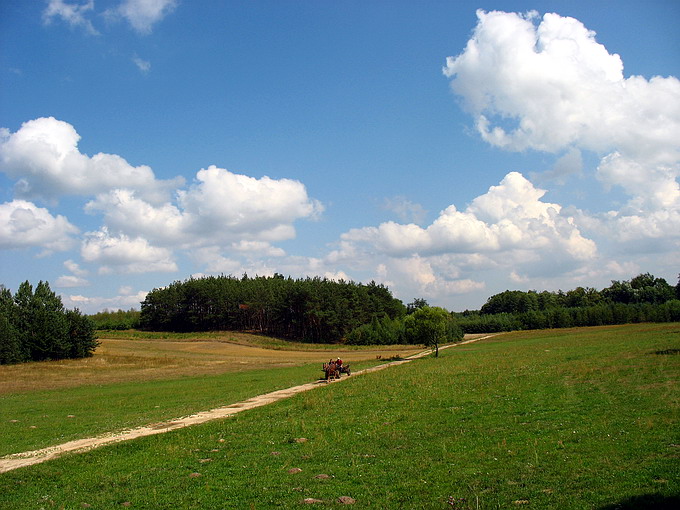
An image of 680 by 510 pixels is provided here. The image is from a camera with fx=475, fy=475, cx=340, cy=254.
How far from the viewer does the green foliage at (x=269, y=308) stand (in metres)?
130

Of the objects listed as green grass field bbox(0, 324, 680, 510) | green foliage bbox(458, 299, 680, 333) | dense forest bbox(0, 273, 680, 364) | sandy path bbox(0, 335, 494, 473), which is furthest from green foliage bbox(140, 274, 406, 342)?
green grass field bbox(0, 324, 680, 510)

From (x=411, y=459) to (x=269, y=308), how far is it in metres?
132

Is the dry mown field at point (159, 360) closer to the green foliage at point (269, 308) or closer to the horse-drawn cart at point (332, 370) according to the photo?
the green foliage at point (269, 308)

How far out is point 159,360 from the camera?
3002 inches

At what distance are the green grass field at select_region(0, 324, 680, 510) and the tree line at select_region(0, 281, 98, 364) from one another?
70.0 m

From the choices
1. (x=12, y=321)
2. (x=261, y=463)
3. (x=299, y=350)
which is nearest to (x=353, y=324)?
(x=299, y=350)

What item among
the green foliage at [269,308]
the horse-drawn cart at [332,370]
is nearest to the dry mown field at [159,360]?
the green foliage at [269,308]

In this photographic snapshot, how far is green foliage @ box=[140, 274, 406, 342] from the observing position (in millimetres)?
130250

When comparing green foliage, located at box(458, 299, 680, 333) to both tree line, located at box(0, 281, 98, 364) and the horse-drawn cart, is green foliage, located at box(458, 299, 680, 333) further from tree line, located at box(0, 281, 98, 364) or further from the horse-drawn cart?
the horse-drawn cart

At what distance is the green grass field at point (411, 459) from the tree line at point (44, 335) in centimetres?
7002

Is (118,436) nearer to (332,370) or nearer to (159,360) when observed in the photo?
(332,370)

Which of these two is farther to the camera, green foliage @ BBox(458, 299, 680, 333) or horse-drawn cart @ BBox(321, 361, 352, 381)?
green foliage @ BBox(458, 299, 680, 333)

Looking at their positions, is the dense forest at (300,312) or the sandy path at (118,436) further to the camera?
the dense forest at (300,312)

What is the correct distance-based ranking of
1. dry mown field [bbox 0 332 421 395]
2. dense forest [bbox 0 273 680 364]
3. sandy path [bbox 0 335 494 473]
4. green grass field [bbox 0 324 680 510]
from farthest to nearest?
1. dense forest [bbox 0 273 680 364]
2. dry mown field [bbox 0 332 421 395]
3. sandy path [bbox 0 335 494 473]
4. green grass field [bbox 0 324 680 510]
